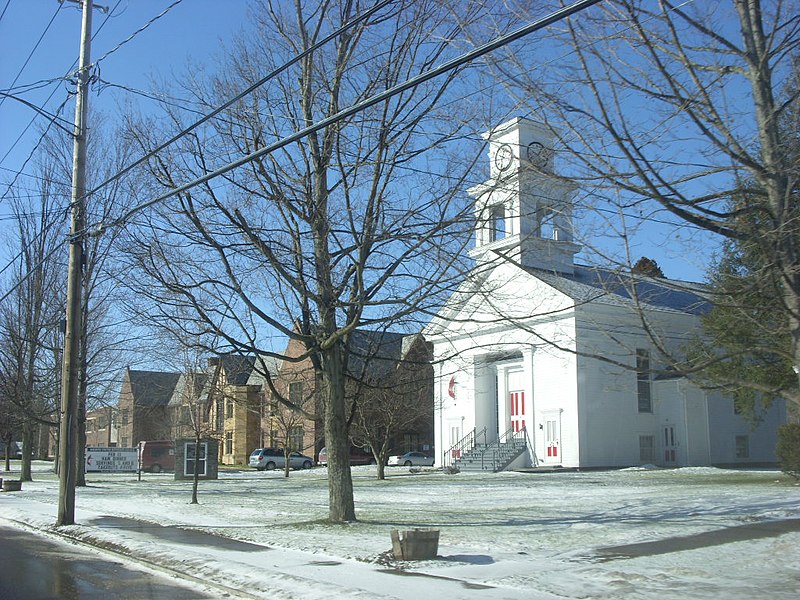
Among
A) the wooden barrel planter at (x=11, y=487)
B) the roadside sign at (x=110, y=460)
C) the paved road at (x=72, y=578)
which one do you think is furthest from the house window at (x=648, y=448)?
the paved road at (x=72, y=578)

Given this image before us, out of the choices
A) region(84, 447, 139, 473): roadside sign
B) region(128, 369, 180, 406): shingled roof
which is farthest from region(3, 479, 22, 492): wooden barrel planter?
region(128, 369, 180, 406): shingled roof

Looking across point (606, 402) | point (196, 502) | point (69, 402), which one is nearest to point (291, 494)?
point (196, 502)

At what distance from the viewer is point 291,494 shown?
26984mm

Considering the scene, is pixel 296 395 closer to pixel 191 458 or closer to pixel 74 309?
pixel 191 458

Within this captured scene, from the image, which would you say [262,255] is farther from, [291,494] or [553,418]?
[553,418]

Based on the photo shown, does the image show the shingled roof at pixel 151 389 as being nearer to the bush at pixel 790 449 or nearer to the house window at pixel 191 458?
the house window at pixel 191 458

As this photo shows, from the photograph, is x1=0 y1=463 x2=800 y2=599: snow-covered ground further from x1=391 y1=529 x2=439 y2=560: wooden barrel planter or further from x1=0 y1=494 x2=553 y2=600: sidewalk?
x1=391 y1=529 x2=439 y2=560: wooden barrel planter

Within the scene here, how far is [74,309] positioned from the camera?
17.8m

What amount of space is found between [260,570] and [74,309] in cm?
930

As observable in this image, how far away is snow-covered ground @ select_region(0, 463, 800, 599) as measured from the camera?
31.5 ft

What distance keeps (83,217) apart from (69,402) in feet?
13.6

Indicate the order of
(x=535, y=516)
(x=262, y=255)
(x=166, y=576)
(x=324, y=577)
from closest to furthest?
1. (x=324, y=577)
2. (x=166, y=576)
3. (x=262, y=255)
4. (x=535, y=516)

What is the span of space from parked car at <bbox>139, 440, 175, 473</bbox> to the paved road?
132 ft

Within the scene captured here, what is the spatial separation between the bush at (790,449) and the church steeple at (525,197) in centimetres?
1284
